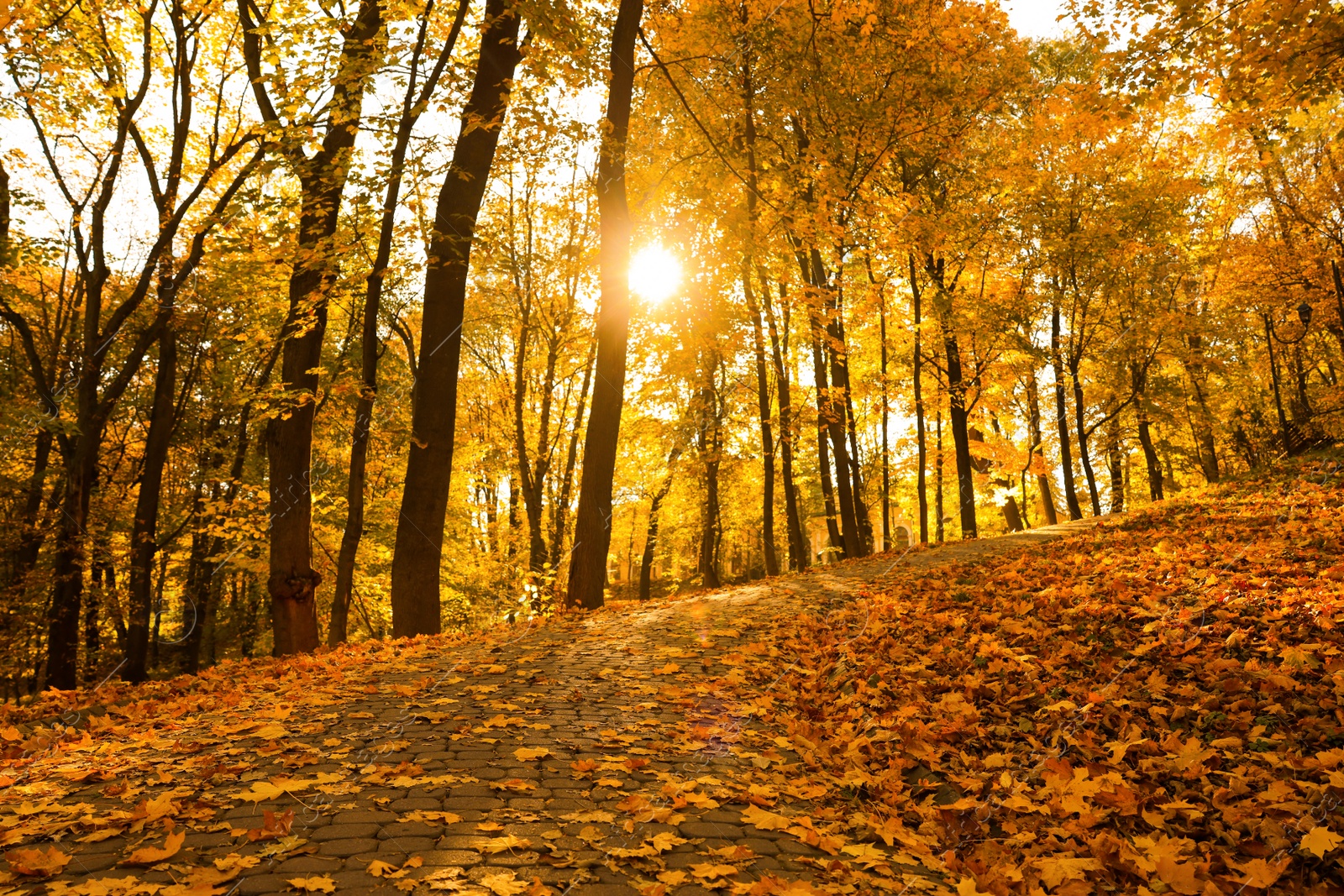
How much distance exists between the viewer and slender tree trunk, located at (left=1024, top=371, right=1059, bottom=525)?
25.2m

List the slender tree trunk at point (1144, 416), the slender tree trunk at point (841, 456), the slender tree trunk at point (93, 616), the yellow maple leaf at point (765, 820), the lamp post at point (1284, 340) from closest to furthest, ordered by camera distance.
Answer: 1. the yellow maple leaf at point (765, 820)
2. the slender tree trunk at point (93, 616)
3. the slender tree trunk at point (841, 456)
4. the lamp post at point (1284, 340)
5. the slender tree trunk at point (1144, 416)

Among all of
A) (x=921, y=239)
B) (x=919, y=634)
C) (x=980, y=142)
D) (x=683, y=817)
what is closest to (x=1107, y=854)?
(x=683, y=817)

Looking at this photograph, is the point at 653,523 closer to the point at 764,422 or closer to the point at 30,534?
the point at 764,422

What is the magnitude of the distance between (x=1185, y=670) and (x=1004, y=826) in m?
2.11

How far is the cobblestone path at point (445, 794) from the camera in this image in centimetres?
282

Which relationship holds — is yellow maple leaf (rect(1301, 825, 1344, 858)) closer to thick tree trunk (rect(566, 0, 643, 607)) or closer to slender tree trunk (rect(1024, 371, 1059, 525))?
thick tree trunk (rect(566, 0, 643, 607))

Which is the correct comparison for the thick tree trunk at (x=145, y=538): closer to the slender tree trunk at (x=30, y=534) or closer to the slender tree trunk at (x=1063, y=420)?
the slender tree trunk at (x=30, y=534)

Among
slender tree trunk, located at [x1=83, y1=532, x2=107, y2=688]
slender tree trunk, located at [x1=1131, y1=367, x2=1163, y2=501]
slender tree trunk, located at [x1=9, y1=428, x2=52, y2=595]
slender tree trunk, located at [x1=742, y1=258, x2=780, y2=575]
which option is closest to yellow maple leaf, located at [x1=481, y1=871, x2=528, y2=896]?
slender tree trunk, located at [x1=742, y1=258, x2=780, y2=575]

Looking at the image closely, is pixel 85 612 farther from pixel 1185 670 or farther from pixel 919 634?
pixel 1185 670

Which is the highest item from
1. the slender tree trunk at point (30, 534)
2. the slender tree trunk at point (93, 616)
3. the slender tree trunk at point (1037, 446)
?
the slender tree trunk at point (1037, 446)

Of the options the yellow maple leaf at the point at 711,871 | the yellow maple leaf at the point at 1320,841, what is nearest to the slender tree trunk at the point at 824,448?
the yellow maple leaf at the point at 1320,841

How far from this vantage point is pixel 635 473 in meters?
26.5

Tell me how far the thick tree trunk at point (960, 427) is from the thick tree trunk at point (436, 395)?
13.6 m

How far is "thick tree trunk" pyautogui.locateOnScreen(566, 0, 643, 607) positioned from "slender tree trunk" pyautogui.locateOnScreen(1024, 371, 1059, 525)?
18.0 meters
